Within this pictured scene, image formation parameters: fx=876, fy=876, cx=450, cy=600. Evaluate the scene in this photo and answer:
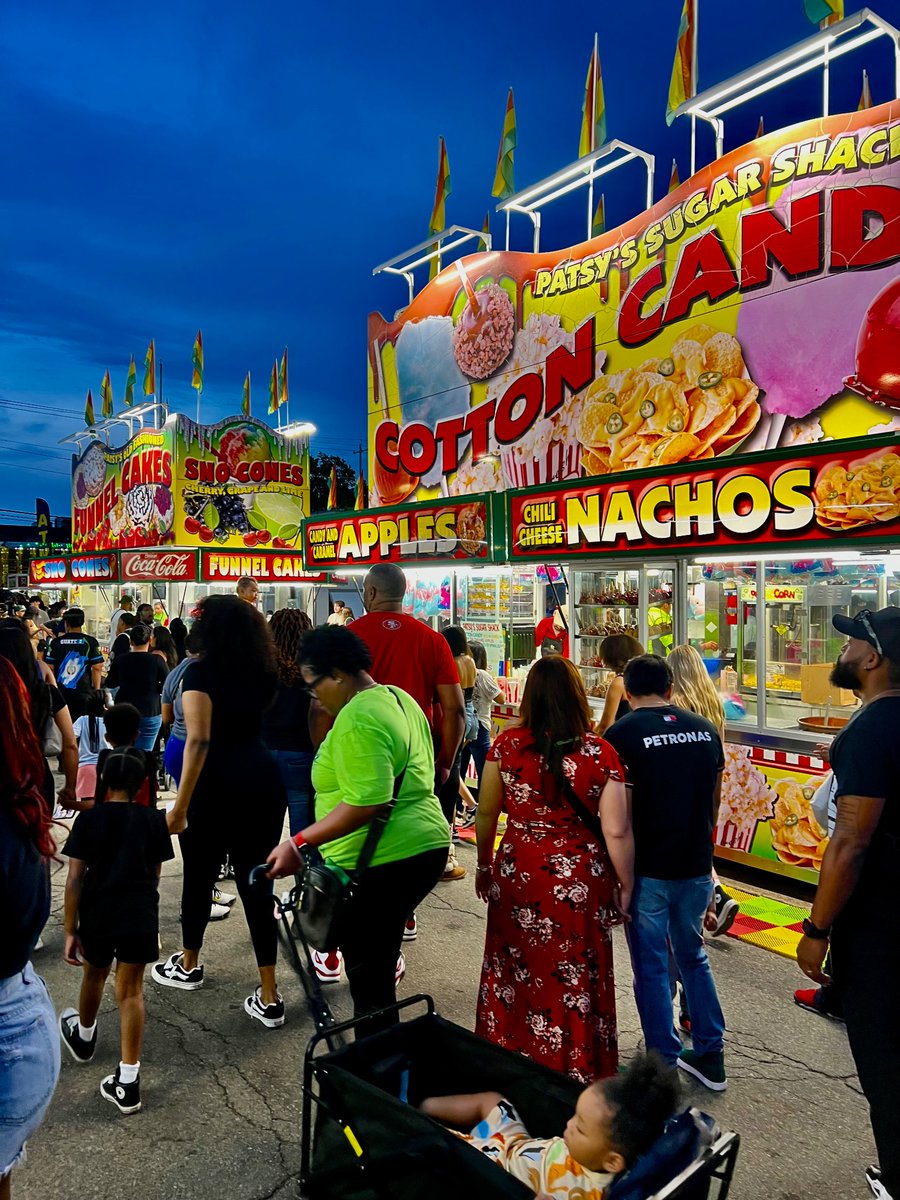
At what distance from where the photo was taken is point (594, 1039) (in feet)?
11.0

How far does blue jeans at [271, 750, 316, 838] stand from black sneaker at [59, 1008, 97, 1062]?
1735mm

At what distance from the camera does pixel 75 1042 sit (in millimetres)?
3936

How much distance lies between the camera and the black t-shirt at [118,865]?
368 cm

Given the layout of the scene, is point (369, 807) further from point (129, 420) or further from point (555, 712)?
point (129, 420)

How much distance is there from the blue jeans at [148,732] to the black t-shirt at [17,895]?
6.51 metres

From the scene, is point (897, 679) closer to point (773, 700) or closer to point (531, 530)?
point (773, 700)

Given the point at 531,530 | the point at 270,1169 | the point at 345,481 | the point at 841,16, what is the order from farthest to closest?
the point at 345,481 < the point at 531,530 < the point at 841,16 < the point at 270,1169

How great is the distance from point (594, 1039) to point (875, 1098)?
101 centimetres

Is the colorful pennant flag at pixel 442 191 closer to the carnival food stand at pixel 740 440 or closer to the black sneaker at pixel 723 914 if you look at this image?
the carnival food stand at pixel 740 440

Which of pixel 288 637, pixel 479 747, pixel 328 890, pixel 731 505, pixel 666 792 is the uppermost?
pixel 731 505

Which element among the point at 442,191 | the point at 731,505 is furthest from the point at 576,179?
the point at 731,505

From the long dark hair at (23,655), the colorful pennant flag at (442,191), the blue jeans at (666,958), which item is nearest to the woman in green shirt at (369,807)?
the blue jeans at (666,958)

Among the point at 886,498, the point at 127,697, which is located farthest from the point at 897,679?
the point at 127,697

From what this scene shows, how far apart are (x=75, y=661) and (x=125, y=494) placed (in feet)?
62.9
